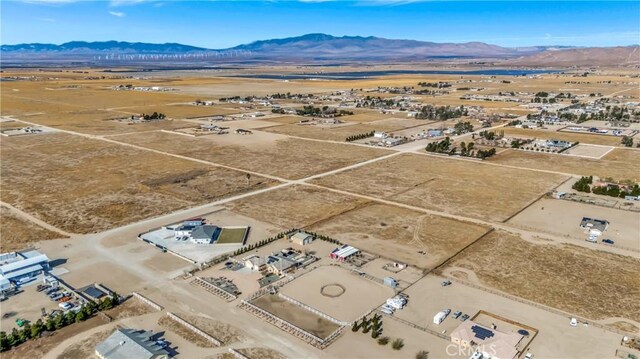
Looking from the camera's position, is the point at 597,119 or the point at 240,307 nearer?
the point at 240,307

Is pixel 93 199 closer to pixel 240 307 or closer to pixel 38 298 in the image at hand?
pixel 38 298

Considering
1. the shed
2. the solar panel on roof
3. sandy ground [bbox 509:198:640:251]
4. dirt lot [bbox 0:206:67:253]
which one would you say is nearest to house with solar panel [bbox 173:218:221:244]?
dirt lot [bbox 0:206:67:253]

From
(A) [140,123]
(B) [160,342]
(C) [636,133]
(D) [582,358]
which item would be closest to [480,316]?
(D) [582,358]

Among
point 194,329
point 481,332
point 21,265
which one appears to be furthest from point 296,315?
point 21,265

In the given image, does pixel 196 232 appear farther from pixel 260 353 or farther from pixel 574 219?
pixel 574 219

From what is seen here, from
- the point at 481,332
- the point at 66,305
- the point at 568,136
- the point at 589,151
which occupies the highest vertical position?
the point at 568,136

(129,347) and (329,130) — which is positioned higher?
(329,130)
